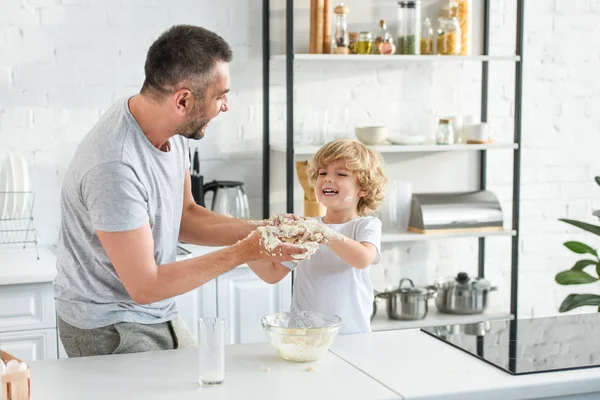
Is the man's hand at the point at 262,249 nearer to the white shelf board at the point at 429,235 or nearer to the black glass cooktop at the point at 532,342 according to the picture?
the black glass cooktop at the point at 532,342

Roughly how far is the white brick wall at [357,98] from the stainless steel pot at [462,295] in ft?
0.87

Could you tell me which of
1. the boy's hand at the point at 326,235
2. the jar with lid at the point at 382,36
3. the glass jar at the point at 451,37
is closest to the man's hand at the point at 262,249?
the boy's hand at the point at 326,235

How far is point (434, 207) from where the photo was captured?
398 cm

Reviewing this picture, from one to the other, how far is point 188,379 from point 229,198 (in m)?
1.81

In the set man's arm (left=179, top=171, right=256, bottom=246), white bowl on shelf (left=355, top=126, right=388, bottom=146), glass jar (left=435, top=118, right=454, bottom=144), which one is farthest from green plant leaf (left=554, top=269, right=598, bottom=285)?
man's arm (left=179, top=171, right=256, bottom=246)

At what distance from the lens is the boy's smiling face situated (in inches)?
113

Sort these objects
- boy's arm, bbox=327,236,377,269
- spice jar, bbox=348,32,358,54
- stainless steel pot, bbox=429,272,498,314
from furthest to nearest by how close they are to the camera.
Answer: stainless steel pot, bbox=429,272,498,314, spice jar, bbox=348,32,358,54, boy's arm, bbox=327,236,377,269

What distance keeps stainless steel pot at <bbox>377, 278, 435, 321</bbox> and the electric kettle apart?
756 mm

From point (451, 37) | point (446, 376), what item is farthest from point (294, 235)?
point (451, 37)

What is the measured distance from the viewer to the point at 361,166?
288cm

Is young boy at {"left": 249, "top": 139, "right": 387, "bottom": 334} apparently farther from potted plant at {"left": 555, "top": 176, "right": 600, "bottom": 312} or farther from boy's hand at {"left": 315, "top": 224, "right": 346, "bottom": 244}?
potted plant at {"left": 555, "top": 176, "right": 600, "bottom": 312}

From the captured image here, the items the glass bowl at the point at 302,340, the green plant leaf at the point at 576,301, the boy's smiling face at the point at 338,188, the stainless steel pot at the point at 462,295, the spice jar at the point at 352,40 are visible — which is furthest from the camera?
the stainless steel pot at the point at 462,295

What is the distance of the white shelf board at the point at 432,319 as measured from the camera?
3904 mm

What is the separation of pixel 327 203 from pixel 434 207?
121 cm
